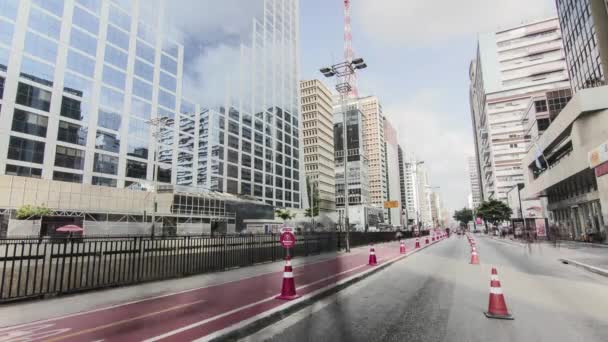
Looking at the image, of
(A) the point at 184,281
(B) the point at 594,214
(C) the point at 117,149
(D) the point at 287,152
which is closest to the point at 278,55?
(D) the point at 287,152

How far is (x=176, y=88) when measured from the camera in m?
73.0

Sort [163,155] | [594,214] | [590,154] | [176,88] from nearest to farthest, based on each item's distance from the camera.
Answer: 1. [590,154]
2. [594,214]
3. [163,155]
4. [176,88]

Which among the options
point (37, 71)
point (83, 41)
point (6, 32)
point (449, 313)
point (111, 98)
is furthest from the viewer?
point (111, 98)

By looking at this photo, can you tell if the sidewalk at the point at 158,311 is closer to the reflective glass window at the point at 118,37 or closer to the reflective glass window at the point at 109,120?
the reflective glass window at the point at 109,120

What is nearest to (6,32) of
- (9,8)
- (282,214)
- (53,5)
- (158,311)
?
(9,8)

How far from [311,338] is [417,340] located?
1570mm

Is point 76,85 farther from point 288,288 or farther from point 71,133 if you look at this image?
point 288,288

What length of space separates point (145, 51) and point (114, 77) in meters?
9.93

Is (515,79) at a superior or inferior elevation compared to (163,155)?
superior

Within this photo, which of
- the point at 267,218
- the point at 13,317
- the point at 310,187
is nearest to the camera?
the point at 13,317

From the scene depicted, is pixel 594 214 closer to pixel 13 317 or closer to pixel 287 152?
pixel 13 317

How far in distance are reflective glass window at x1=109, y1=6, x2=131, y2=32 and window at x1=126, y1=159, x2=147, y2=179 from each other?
25.1 m

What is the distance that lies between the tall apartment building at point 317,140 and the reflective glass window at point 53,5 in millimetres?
89343

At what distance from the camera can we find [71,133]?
174 feet
